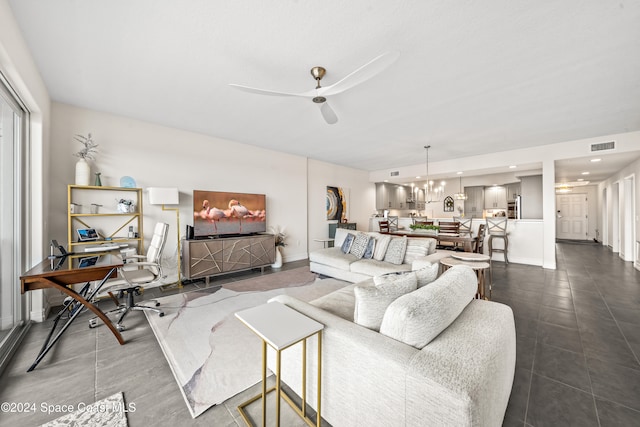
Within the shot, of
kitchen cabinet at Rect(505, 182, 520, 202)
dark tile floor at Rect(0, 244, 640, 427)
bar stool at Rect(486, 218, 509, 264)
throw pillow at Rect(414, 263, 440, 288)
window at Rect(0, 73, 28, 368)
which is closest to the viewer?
dark tile floor at Rect(0, 244, 640, 427)

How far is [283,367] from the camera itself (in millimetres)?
1631

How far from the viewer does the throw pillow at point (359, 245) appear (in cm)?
402

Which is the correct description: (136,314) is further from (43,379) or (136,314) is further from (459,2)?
(459,2)

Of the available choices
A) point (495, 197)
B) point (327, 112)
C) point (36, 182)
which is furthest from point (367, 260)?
point (495, 197)

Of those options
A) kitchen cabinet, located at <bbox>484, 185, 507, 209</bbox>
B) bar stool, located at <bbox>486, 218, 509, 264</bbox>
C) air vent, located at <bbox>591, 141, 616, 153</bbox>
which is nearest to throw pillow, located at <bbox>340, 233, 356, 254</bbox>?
bar stool, located at <bbox>486, 218, 509, 264</bbox>

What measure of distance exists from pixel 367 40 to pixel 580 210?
1189 cm

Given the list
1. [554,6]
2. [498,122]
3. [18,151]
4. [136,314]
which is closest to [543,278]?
[498,122]

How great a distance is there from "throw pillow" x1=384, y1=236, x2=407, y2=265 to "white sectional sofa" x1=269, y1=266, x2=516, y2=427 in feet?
6.74

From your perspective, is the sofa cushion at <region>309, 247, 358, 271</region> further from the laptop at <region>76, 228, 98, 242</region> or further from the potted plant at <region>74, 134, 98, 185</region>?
the potted plant at <region>74, 134, 98, 185</region>

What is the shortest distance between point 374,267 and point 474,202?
7059 millimetres

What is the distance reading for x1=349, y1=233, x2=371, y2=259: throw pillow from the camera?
13.2 feet

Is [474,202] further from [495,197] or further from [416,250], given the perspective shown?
[416,250]

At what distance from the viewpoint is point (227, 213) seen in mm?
4637

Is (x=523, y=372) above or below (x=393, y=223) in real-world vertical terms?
below
